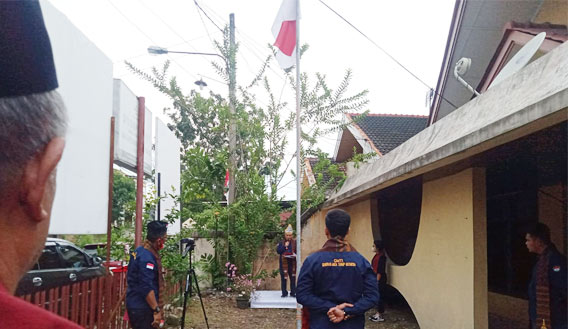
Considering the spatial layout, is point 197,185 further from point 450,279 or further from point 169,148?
point 450,279

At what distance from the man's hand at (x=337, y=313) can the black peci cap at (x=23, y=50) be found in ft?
9.45

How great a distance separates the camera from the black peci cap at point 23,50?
Answer: 23.5 inches

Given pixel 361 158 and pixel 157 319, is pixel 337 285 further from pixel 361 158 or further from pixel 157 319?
pixel 361 158

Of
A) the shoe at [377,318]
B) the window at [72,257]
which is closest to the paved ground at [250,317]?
the shoe at [377,318]

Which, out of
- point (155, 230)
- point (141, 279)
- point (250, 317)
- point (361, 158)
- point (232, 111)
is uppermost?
point (232, 111)

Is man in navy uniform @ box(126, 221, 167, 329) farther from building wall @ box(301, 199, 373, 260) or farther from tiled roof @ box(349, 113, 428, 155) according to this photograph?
tiled roof @ box(349, 113, 428, 155)

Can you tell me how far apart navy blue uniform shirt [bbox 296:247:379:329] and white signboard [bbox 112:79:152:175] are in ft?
6.81

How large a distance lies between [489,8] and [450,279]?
556 centimetres

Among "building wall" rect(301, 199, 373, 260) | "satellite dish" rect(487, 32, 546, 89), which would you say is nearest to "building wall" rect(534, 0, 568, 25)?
"satellite dish" rect(487, 32, 546, 89)

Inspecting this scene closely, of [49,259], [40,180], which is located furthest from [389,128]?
[40,180]

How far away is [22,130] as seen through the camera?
0.64 m

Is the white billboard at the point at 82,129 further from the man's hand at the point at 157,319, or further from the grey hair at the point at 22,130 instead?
the grey hair at the point at 22,130

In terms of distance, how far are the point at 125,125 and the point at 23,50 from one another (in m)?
3.85

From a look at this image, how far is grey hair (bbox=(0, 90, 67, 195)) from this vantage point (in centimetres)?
62
